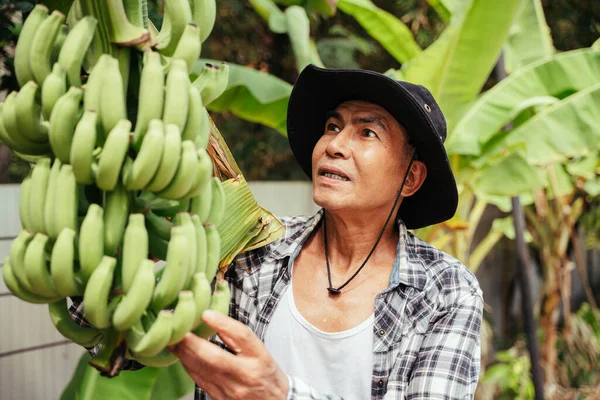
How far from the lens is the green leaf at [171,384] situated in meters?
2.46

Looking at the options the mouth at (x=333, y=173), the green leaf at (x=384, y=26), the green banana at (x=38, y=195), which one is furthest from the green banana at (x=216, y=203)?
the green leaf at (x=384, y=26)

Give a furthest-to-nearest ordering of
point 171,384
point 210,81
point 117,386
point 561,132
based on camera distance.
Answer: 1. point 561,132
2. point 171,384
3. point 117,386
4. point 210,81

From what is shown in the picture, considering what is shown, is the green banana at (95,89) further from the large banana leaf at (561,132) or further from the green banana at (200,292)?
Answer: the large banana leaf at (561,132)

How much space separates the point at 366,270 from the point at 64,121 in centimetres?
99

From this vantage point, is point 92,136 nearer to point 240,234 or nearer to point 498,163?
point 240,234

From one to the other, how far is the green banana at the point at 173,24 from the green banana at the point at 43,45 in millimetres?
153

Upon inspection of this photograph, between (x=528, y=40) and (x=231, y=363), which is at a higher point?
(x=231, y=363)

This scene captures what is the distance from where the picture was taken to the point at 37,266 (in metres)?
0.93

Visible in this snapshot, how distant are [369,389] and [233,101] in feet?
5.63

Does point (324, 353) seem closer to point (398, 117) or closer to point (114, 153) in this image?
point (398, 117)

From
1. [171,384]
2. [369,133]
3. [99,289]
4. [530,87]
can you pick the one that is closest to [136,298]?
[99,289]

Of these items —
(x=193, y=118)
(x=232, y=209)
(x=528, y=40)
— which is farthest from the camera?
(x=528, y=40)

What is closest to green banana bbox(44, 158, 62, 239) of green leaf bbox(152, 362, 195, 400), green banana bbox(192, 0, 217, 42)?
green banana bbox(192, 0, 217, 42)

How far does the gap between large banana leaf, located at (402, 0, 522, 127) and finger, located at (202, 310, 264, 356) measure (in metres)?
2.13
